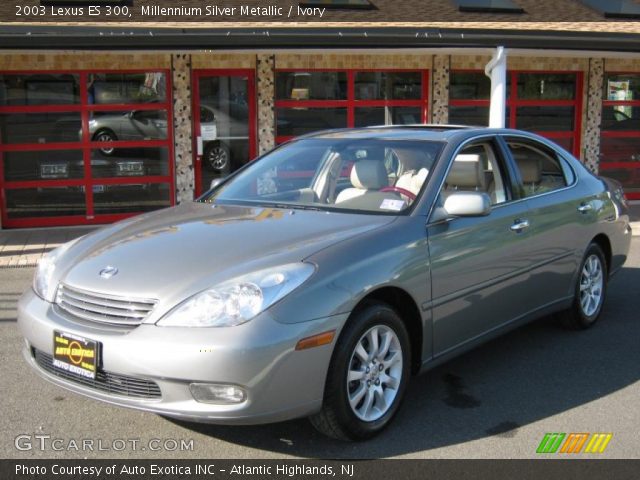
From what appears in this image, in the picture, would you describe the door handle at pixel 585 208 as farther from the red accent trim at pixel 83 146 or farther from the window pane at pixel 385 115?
the red accent trim at pixel 83 146

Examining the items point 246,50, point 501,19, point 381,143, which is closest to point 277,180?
point 381,143

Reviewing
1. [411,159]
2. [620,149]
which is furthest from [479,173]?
[620,149]

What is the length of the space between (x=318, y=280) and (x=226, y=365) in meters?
0.60

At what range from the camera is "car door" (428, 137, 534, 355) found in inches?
166

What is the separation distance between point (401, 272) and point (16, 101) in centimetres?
919

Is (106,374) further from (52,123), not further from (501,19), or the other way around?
(501,19)

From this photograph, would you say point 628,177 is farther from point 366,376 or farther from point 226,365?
point 226,365

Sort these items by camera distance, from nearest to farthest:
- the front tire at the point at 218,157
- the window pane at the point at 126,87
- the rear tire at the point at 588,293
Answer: the rear tire at the point at 588,293 < the window pane at the point at 126,87 < the front tire at the point at 218,157

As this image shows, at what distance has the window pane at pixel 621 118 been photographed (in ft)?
46.0

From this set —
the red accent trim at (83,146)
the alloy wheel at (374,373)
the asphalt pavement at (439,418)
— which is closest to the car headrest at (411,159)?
the alloy wheel at (374,373)

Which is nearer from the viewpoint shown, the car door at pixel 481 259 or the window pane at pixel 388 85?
the car door at pixel 481 259

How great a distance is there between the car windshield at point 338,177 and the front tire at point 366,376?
77cm

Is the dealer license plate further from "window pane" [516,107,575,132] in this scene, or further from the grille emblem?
"window pane" [516,107,575,132]

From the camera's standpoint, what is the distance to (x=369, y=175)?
475cm
